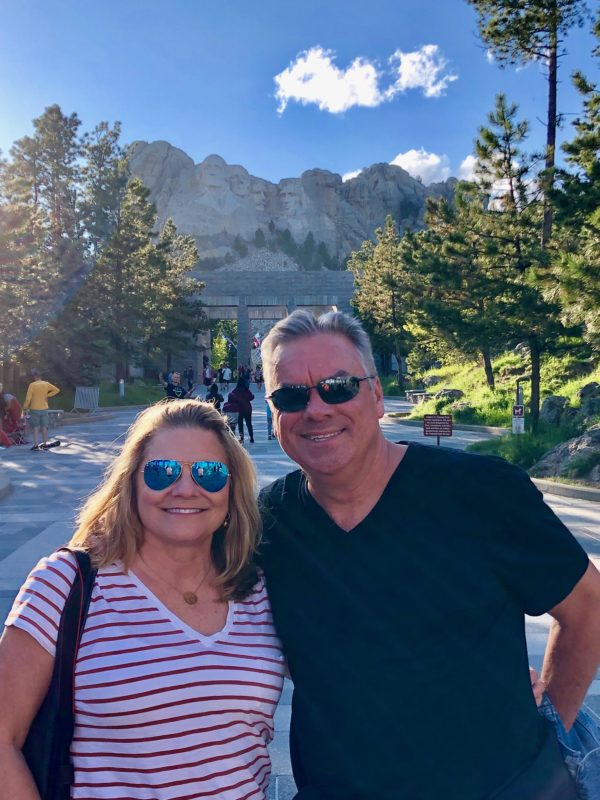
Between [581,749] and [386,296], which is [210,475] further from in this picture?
[386,296]

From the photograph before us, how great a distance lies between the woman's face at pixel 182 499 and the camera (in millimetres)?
1883

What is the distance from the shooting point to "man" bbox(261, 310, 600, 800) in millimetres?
1611

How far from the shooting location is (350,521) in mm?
1872

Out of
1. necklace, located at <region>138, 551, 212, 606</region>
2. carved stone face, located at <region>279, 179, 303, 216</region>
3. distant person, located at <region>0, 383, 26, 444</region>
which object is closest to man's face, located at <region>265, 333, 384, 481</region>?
necklace, located at <region>138, 551, 212, 606</region>

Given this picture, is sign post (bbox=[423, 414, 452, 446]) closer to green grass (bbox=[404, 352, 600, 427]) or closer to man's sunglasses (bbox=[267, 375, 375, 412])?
green grass (bbox=[404, 352, 600, 427])

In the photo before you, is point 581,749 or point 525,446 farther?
point 525,446

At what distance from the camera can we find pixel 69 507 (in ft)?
28.4

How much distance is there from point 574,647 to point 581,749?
0.88ft

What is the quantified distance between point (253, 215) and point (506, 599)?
12188 cm

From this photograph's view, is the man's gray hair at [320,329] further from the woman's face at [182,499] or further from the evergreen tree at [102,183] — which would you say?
the evergreen tree at [102,183]

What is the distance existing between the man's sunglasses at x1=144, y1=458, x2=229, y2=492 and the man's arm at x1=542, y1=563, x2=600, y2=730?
3.40ft

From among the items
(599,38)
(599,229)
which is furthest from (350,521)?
(599,38)

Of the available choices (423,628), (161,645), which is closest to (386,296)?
(423,628)

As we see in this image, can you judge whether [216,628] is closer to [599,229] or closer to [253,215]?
[599,229]
